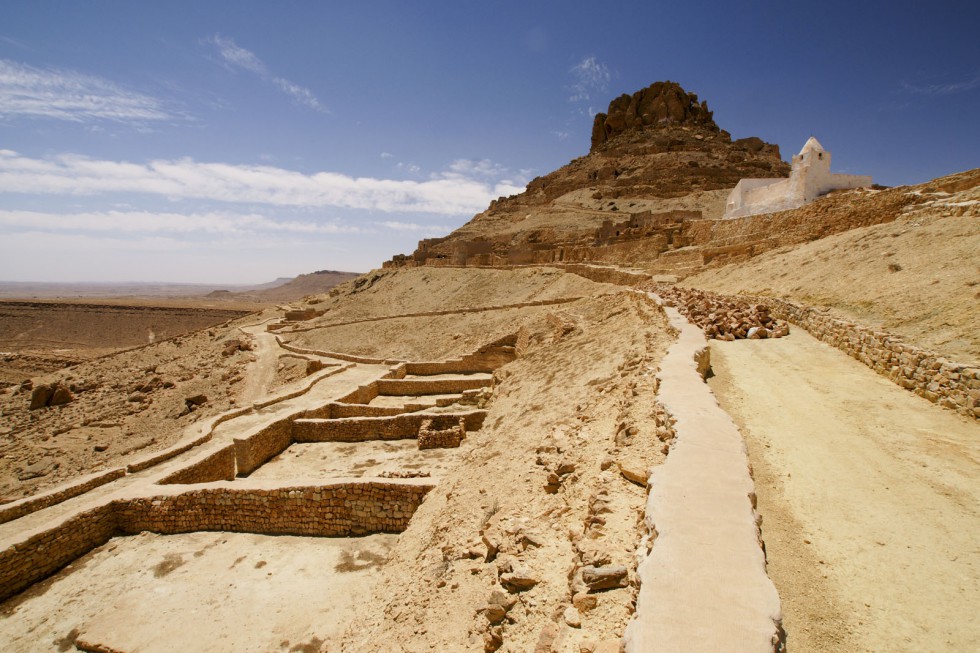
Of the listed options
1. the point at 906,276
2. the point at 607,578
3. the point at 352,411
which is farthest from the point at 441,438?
the point at 906,276

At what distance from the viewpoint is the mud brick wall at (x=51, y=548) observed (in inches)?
248

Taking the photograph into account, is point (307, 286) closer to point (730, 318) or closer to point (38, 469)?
point (38, 469)

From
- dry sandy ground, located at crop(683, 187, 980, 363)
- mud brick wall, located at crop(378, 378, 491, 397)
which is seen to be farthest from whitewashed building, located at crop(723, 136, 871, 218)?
mud brick wall, located at crop(378, 378, 491, 397)

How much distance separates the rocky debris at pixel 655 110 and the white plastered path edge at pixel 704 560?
2502 inches

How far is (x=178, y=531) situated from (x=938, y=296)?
493 inches

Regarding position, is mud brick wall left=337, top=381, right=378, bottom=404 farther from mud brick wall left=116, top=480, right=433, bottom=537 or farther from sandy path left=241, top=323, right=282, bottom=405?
sandy path left=241, top=323, right=282, bottom=405

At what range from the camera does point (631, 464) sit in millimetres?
3930

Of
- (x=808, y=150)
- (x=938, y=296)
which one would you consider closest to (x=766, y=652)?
(x=938, y=296)

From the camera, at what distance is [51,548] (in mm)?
6664

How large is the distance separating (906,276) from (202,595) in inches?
482

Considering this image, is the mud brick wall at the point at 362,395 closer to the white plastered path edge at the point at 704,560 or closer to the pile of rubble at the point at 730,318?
the pile of rubble at the point at 730,318

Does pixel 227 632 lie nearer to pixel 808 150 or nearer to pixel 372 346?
pixel 372 346

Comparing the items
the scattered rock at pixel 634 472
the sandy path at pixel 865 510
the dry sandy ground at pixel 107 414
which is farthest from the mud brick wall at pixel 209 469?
the sandy path at pixel 865 510

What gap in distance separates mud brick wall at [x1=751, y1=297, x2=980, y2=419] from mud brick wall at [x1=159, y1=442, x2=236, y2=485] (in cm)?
1114
